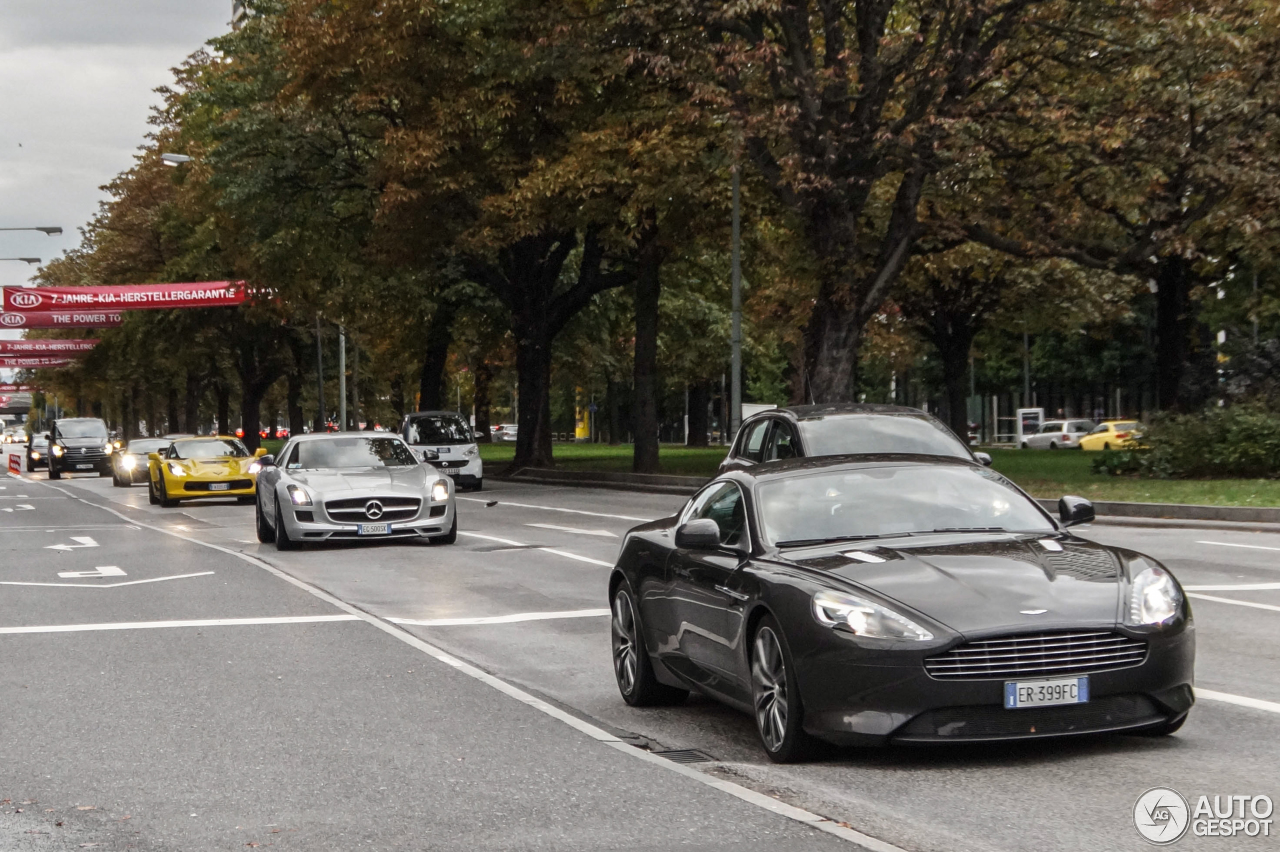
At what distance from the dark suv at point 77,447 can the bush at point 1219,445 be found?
3811 centimetres

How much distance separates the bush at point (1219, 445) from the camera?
92.6ft

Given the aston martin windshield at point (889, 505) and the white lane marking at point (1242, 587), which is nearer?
the aston martin windshield at point (889, 505)

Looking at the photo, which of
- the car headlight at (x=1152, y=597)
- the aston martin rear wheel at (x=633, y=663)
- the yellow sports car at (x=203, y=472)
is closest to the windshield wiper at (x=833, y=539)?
the car headlight at (x=1152, y=597)

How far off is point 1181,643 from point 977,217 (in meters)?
23.4

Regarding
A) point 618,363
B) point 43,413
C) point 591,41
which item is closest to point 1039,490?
point 591,41

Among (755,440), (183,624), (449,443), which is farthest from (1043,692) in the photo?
(449,443)

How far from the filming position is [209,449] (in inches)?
1314

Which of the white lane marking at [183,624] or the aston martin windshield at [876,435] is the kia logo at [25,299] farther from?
the white lane marking at [183,624]

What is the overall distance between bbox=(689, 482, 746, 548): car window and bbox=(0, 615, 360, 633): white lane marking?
489 centimetres

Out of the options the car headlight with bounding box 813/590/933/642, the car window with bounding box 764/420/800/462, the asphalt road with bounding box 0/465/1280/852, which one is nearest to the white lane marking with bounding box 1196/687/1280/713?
A: the asphalt road with bounding box 0/465/1280/852

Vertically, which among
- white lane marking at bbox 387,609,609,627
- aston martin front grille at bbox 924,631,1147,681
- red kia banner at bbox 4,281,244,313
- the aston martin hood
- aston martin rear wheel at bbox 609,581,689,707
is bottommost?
white lane marking at bbox 387,609,609,627

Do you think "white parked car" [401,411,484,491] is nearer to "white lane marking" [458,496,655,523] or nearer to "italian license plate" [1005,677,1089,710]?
"white lane marking" [458,496,655,523]

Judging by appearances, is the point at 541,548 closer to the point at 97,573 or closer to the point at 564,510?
the point at 97,573

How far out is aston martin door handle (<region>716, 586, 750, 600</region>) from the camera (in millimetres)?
7516
